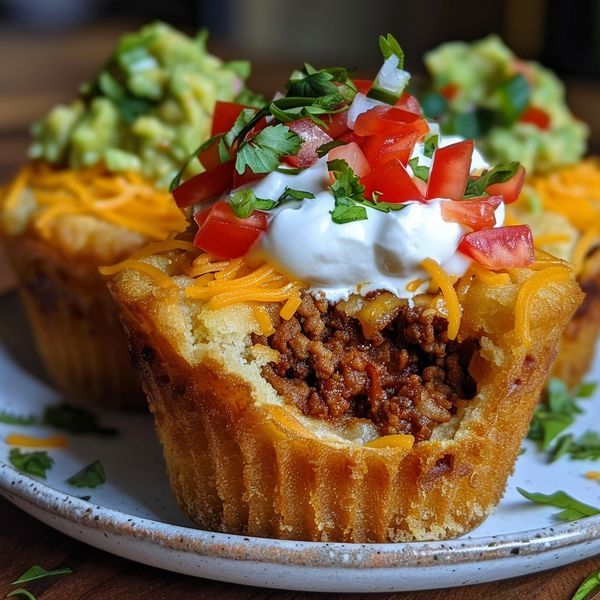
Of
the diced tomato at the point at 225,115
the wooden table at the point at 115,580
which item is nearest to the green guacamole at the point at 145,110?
the diced tomato at the point at 225,115

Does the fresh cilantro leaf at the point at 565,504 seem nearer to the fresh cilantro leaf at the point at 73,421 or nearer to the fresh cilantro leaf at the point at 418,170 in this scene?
the fresh cilantro leaf at the point at 418,170

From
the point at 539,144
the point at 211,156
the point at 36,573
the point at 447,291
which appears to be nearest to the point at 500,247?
the point at 447,291

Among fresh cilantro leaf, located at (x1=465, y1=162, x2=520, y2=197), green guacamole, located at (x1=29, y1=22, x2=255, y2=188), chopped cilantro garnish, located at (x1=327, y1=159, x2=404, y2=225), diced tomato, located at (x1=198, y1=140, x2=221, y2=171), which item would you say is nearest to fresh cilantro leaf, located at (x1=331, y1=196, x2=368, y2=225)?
chopped cilantro garnish, located at (x1=327, y1=159, x2=404, y2=225)

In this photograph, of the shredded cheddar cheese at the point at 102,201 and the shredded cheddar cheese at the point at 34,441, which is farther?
the shredded cheddar cheese at the point at 102,201

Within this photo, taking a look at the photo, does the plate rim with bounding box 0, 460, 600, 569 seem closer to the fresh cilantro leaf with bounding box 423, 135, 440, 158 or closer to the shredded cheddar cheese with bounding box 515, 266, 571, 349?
the shredded cheddar cheese with bounding box 515, 266, 571, 349

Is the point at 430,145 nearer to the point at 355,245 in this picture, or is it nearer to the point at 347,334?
the point at 355,245

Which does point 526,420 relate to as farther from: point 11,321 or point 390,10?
point 390,10

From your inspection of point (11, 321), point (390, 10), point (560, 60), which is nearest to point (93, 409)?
point (11, 321)
